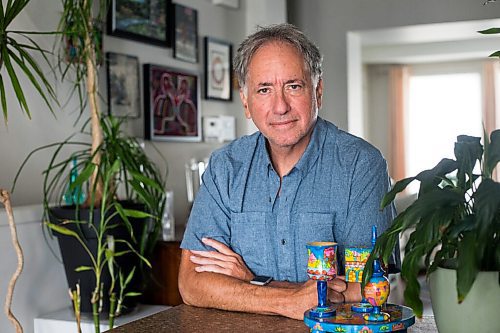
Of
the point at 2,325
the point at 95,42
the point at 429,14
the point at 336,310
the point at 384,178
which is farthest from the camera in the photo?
the point at 429,14

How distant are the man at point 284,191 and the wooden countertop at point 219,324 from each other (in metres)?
0.13

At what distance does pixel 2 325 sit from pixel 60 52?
1157 mm

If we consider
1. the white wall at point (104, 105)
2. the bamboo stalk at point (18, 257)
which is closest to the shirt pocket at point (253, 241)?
the bamboo stalk at point (18, 257)

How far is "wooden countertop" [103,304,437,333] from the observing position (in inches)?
70.1

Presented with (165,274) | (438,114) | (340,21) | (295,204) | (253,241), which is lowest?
(165,274)

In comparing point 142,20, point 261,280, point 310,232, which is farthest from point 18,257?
point 142,20

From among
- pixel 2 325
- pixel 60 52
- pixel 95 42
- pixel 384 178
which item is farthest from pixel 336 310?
pixel 60 52

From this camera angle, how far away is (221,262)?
2193 mm

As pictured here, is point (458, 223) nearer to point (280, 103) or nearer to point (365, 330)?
point (365, 330)

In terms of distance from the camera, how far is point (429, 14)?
5.11 m

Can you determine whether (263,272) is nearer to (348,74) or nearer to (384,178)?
(384,178)

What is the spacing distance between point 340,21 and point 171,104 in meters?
1.85

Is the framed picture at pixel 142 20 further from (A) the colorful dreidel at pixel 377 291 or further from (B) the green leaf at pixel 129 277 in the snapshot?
(A) the colorful dreidel at pixel 377 291

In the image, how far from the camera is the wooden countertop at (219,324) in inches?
70.1
